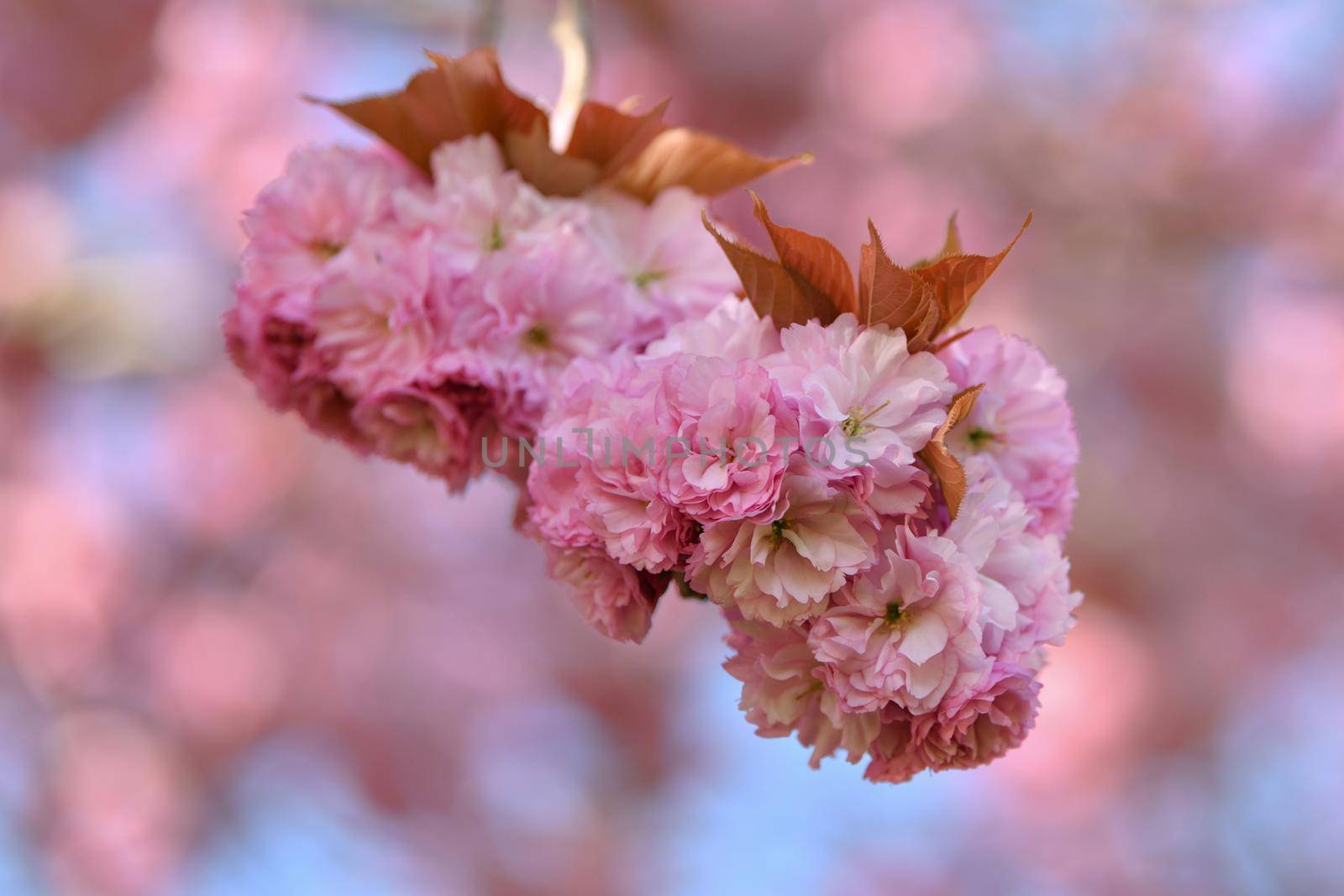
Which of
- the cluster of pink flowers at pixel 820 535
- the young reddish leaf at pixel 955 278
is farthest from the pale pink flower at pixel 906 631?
the young reddish leaf at pixel 955 278

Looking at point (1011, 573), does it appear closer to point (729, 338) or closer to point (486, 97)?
point (729, 338)

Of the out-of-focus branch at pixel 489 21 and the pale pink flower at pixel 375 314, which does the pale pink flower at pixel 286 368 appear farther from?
the out-of-focus branch at pixel 489 21

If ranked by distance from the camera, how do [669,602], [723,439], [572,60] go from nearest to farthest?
1. [723,439]
2. [572,60]
3. [669,602]

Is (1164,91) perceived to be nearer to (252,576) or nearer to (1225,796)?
(1225,796)

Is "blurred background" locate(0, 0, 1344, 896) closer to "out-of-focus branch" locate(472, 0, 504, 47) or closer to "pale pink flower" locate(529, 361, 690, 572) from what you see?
"out-of-focus branch" locate(472, 0, 504, 47)

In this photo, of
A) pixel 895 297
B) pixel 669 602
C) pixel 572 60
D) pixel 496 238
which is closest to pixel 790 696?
pixel 895 297

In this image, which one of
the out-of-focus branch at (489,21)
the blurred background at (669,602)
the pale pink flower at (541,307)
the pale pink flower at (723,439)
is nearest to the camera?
the pale pink flower at (723,439)
